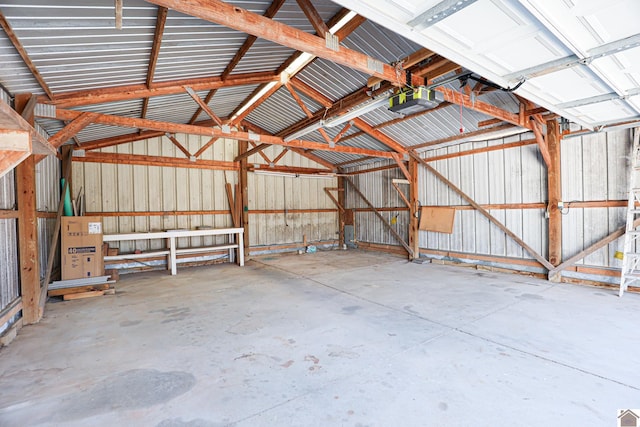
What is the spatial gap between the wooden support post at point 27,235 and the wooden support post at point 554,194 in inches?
340

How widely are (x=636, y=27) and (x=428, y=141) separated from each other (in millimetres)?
5797

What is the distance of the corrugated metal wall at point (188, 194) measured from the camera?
7.65 m

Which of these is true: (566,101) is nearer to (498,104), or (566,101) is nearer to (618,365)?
(498,104)

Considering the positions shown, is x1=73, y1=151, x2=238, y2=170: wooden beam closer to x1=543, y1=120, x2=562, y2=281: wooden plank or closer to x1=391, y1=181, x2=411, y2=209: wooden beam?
x1=391, y1=181, x2=411, y2=209: wooden beam

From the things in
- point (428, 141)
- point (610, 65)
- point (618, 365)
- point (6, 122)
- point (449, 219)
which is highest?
point (428, 141)

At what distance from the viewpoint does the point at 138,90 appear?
15.7 feet

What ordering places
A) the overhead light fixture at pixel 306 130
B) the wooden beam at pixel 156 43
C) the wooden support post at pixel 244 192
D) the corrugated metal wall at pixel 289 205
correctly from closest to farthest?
the wooden beam at pixel 156 43
the overhead light fixture at pixel 306 130
the wooden support post at pixel 244 192
the corrugated metal wall at pixel 289 205

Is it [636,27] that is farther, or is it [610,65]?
[610,65]

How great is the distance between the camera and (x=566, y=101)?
3844 millimetres

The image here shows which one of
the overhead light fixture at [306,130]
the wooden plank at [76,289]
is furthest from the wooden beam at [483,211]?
the wooden plank at [76,289]

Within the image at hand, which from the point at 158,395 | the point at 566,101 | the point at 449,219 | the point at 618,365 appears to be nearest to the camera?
the point at 158,395

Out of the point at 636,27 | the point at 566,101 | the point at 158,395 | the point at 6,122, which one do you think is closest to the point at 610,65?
the point at 636,27

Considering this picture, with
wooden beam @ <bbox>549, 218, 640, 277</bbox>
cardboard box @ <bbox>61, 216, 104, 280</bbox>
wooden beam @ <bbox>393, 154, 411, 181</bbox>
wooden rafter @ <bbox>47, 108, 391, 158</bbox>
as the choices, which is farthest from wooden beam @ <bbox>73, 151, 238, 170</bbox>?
wooden beam @ <bbox>549, 218, 640, 277</bbox>

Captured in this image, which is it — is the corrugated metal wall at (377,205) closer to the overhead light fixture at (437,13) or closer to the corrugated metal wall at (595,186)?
the corrugated metal wall at (595,186)
